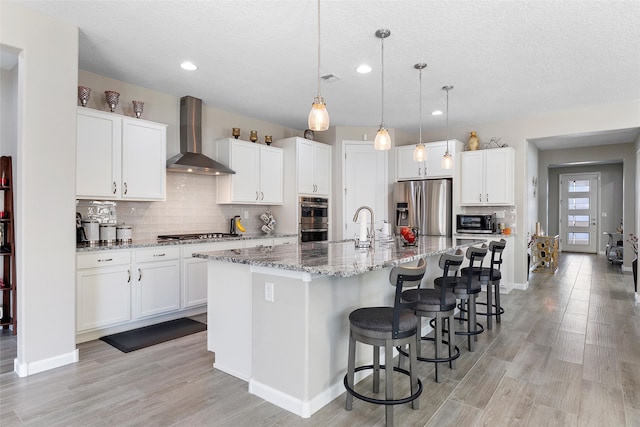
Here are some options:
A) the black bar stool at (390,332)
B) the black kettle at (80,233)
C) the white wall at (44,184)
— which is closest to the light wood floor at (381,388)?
the black bar stool at (390,332)

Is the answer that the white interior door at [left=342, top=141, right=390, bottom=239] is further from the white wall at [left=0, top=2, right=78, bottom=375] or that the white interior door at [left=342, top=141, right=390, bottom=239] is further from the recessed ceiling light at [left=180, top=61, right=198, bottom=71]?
the white wall at [left=0, top=2, right=78, bottom=375]

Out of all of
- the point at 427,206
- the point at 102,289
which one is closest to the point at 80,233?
the point at 102,289

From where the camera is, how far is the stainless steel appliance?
5.70 m

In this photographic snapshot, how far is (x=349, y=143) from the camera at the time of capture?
6176 mm

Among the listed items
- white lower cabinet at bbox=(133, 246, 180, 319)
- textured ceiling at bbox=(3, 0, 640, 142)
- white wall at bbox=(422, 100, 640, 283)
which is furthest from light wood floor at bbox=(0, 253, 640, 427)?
textured ceiling at bbox=(3, 0, 640, 142)

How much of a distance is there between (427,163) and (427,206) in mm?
735

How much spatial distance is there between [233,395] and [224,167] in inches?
120

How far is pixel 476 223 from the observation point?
5766 mm

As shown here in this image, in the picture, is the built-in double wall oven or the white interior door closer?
the built-in double wall oven

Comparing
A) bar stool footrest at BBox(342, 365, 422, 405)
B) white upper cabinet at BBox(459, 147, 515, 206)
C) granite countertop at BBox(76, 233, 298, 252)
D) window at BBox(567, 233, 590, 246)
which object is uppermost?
white upper cabinet at BBox(459, 147, 515, 206)

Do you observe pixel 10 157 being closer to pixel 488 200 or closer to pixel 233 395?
pixel 233 395

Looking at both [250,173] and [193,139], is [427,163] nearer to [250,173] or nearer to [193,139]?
[250,173]

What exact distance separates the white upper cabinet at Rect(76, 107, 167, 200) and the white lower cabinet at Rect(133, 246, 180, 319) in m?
0.68

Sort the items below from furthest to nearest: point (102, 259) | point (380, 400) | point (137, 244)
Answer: point (137, 244)
point (102, 259)
point (380, 400)
